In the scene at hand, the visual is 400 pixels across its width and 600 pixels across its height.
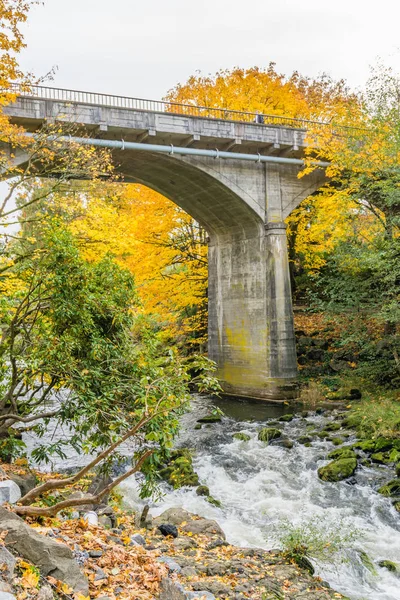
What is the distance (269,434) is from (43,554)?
1070 cm

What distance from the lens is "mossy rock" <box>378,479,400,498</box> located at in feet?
33.3

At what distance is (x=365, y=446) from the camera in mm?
12492

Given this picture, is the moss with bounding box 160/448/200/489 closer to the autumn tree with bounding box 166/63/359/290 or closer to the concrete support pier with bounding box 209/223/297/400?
the concrete support pier with bounding box 209/223/297/400

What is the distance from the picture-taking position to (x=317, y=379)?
1962 centimetres

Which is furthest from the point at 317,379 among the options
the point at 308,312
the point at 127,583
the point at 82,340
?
the point at 127,583

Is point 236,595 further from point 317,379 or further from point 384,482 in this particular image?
point 317,379

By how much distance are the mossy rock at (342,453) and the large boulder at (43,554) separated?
28.7 ft

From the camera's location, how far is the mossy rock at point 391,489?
33.3 feet

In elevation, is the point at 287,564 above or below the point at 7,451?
below

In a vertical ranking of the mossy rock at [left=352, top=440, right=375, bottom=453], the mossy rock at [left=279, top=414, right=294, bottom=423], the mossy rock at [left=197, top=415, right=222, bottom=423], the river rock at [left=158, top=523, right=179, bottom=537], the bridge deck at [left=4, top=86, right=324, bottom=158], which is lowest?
the mossy rock at [left=197, top=415, right=222, bottom=423]

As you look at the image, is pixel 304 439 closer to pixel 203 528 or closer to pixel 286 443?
pixel 286 443

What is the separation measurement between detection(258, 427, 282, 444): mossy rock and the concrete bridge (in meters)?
4.76

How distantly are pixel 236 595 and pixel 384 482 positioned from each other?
18.8 feet

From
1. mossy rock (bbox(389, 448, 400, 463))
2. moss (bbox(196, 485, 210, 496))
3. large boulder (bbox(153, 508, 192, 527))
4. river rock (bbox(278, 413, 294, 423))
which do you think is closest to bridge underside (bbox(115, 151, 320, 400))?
river rock (bbox(278, 413, 294, 423))
